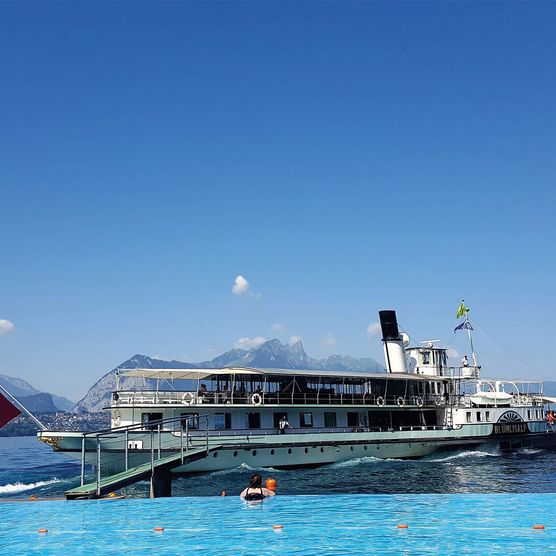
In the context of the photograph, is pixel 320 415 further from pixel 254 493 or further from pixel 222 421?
pixel 254 493

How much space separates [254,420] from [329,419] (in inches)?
239

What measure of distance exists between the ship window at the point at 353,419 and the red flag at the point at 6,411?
24235 millimetres

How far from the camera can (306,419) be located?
4372 cm

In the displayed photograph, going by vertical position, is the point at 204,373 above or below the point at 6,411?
above

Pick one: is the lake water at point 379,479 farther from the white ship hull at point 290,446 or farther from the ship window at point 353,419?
the ship window at point 353,419

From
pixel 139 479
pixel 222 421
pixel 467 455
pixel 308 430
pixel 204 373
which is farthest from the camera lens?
pixel 467 455

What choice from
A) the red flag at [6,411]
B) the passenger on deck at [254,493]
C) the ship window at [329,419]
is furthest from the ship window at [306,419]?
the passenger on deck at [254,493]

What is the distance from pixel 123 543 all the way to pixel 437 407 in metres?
38.4

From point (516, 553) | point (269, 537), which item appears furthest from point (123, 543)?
point (516, 553)

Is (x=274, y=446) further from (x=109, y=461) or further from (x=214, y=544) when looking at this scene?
(x=214, y=544)

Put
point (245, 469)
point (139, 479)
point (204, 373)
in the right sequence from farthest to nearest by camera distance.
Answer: point (204, 373)
point (245, 469)
point (139, 479)

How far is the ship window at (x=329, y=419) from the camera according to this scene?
44.8 metres

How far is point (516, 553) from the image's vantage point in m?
14.1

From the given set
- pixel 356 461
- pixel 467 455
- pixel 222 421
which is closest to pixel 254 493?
pixel 222 421
